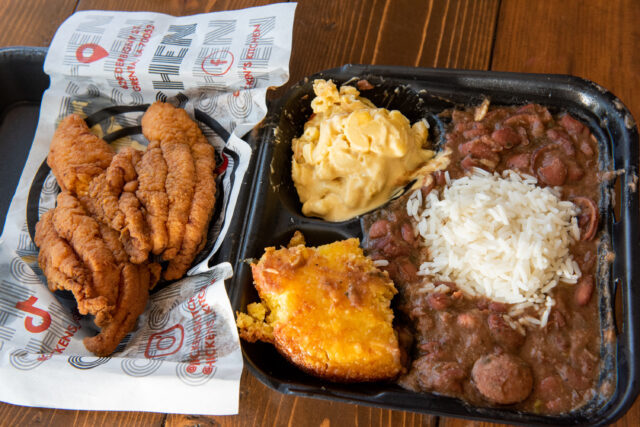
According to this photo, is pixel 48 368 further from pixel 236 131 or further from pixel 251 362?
pixel 236 131

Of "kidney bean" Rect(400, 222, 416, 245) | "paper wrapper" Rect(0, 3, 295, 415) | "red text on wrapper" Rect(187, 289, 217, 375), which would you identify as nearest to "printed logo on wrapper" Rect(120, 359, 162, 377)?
"paper wrapper" Rect(0, 3, 295, 415)

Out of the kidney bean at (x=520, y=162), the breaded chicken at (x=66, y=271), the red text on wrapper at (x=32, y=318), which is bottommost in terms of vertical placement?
the red text on wrapper at (x=32, y=318)

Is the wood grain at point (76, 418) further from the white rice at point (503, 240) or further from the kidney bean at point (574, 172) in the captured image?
the kidney bean at point (574, 172)

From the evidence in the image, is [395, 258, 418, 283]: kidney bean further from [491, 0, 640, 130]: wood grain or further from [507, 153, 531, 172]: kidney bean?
[491, 0, 640, 130]: wood grain

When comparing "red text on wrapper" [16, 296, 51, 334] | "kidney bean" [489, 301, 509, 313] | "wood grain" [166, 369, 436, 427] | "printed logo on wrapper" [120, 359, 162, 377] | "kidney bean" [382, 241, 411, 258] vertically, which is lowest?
"wood grain" [166, 369, 436, 427]

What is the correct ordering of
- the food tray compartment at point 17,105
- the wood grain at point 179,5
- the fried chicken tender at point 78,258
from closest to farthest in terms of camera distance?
the fried chicken tender at point 78,258
the food tray compartment at point 17,105
the wood grain at point 179,5

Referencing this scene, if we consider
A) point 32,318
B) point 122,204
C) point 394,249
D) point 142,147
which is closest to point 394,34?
point 394,249

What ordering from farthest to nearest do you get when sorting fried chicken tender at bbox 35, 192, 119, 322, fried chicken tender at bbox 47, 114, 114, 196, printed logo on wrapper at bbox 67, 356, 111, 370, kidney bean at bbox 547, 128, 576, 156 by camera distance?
fried chicken tender at bbox 47, 114, 114, 196, kidney bean at bbox 547, 128, 576, 156, fried chicken tender at bbox 35, 192, 119, 322, printed logo on wrapper at bbox 67, 356, 111, 370

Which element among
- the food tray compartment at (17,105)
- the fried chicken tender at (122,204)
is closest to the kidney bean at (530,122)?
the fried chicken tender at (122,204)
